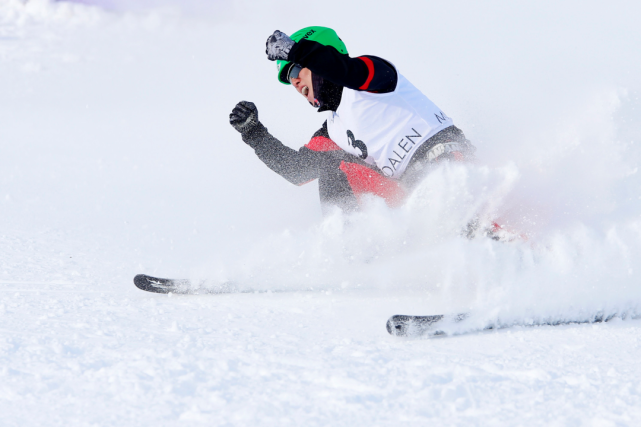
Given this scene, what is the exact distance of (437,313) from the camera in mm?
1945

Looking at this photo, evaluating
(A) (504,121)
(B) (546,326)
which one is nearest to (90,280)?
(B) (546,326)

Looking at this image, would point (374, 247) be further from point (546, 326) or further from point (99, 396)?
point (99, 396)

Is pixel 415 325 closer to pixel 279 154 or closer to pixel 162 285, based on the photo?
pixel 162 285

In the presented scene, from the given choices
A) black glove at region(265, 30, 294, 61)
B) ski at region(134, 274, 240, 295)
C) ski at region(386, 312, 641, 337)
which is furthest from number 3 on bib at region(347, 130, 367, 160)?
ski at region(386, 312, 641, 337)

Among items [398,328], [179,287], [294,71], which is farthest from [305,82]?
[398,328]

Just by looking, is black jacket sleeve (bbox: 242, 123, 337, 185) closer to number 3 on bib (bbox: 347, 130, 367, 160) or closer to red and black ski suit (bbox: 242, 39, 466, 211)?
red and black ski suit (bbox: 242, 39, 466, 211)

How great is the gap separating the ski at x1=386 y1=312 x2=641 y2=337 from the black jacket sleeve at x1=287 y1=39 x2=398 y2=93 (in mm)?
968

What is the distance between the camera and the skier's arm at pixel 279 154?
2625 mm

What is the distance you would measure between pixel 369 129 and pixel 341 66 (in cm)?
43

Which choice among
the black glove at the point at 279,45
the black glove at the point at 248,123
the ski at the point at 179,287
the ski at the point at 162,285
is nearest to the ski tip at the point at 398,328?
the ski at the point at 179,287

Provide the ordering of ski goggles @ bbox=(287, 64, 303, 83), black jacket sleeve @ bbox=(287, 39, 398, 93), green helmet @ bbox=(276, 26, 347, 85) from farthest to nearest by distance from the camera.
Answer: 1. ski goggles @ bbox=(287, 64, 303, 83)
2. green helmet @ bbox=(276, 26, 347, 85)
3. black jacket sleeve @ bbox=(287, 39, 398, 93)

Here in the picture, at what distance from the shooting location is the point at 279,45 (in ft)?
6.77

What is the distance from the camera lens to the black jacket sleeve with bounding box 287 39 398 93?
2041mm

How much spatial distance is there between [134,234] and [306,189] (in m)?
1.34
